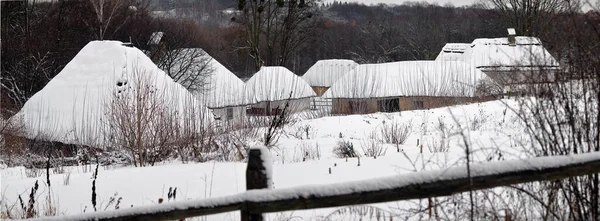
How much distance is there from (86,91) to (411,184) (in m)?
12.9

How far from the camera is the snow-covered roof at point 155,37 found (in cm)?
3874

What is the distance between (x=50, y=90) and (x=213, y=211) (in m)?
13.7

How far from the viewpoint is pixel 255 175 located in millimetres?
2816

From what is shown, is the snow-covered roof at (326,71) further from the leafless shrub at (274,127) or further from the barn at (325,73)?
the leafless shrub at (274,127)

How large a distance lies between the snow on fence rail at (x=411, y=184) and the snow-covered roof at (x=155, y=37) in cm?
3732

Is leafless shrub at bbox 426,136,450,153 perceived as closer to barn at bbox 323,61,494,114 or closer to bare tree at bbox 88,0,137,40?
barn at bbox 323,61,494,114

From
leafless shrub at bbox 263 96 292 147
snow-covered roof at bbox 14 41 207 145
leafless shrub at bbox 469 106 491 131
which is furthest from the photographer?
snow-covered roof at bbox 14 41 207 145

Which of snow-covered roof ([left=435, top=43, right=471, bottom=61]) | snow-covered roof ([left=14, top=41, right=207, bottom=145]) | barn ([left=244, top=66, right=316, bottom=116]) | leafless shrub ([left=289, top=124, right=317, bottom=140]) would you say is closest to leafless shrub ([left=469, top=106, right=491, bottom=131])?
leafless shrub ([left=289, top=124, right=317, bottom=140])

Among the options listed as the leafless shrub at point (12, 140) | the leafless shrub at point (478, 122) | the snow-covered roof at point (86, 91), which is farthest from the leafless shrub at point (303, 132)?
the leafless shrub at point (12, 140)

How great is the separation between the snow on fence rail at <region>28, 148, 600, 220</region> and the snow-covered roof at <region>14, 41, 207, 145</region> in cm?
1044

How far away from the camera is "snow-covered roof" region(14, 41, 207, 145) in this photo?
13.6 m

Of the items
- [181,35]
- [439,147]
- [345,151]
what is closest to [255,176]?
[439,147]

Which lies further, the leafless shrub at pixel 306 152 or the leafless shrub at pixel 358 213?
the leafless shrub at pixel 306 152

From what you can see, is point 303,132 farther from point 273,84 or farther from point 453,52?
point 453,52
